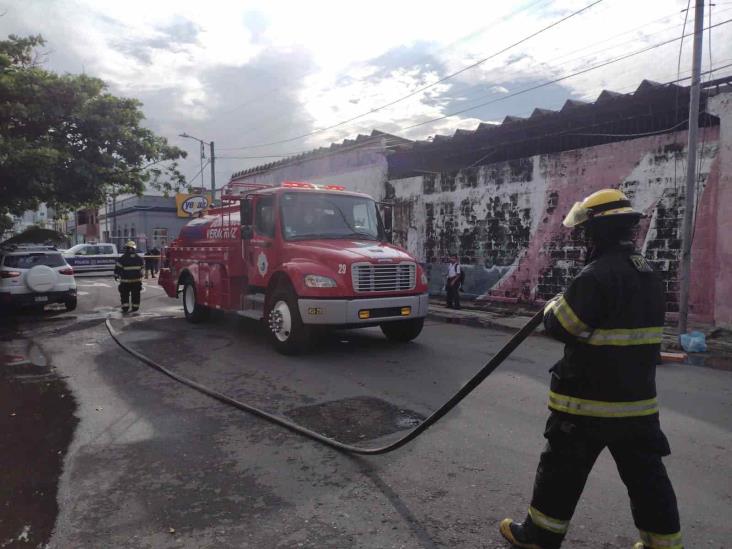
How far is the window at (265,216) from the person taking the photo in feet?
27.2

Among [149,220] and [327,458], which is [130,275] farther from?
[149,220]

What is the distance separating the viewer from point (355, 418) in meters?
4.83

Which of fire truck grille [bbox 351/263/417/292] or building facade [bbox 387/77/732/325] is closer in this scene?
fire truck grille [bbox 351/263/417/292]

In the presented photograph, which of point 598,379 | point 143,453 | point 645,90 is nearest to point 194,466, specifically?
point 143,453

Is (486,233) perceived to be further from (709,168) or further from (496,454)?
(496,454)

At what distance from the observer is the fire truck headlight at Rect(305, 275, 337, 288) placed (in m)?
7.08

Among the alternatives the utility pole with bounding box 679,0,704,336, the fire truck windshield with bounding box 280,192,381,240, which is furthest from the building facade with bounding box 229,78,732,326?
the utility pole with bounding box 679,0,704,336

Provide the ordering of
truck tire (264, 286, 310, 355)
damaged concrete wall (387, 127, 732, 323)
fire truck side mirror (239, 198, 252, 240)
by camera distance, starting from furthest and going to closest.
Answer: damaged concrete wall (387, 127, 732, 323) → fire truck side mirror (239, 198, 252, 240) → truck tire (264, 286, 310, 355)

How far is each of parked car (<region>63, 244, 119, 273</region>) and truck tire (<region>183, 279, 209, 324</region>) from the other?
17007 mm

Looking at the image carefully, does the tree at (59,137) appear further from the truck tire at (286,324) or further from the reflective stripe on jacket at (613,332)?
the reflective stripe on jacket at (613,332)

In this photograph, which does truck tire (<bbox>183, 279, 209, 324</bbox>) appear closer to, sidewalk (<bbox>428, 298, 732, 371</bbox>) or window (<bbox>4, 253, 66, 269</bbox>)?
window (<bbox>4, 253, 66, 269</bbox>)

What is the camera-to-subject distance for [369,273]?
7.25 meters

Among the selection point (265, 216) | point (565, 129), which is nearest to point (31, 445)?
point (265, 216)

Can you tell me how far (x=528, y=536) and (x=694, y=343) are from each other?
22.6 ft
